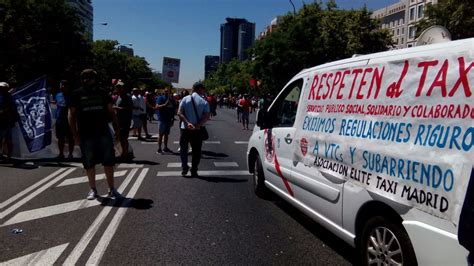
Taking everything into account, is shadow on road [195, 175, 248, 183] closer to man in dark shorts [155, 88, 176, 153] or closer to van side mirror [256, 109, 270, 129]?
van side mirror [256, 109, 270, 129]

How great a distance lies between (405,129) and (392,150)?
0.63ft

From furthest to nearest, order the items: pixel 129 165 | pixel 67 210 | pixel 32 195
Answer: pixel 129 165 < pixel 32 195 < pixel 67 210

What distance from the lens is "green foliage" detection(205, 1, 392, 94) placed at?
126 ft

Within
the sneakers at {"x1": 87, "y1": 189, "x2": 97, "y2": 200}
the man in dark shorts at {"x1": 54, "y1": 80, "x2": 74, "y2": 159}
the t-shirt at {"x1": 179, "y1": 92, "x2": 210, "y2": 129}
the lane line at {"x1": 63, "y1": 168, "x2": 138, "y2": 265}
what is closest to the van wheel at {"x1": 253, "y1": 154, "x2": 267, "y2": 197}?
the t-shirt at {"x1": 179, "y1": 92, "x2": 210, "y2": 129}

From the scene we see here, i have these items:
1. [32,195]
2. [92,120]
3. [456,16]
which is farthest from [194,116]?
[456,16]

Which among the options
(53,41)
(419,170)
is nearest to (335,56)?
(53,41)

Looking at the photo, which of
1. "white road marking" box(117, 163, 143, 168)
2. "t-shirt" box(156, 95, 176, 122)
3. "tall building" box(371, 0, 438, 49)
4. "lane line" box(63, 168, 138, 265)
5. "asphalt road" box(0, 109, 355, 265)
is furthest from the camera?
"tall building" box(371, 0, 438, 49)

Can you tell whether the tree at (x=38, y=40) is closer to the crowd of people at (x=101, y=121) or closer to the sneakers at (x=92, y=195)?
the crowd of people at (x=101, y=121)

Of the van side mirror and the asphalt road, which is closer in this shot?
the asphalt road

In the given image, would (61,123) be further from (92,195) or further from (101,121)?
(101,121)

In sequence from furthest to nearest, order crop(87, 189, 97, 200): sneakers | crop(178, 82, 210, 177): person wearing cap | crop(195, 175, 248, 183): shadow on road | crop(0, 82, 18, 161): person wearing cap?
crop(0, 82, 18, 161): person wearing cap, crop(178, 82, 210, 177): person wearing cap, crop(195, 175, 248, 183): shadow on road, crop(87, 189, 97, 200): sneakers

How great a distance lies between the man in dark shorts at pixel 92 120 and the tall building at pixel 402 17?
90.8 meters

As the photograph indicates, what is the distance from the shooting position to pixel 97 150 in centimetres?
690

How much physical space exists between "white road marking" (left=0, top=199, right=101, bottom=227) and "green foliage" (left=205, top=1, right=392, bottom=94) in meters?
32.0
